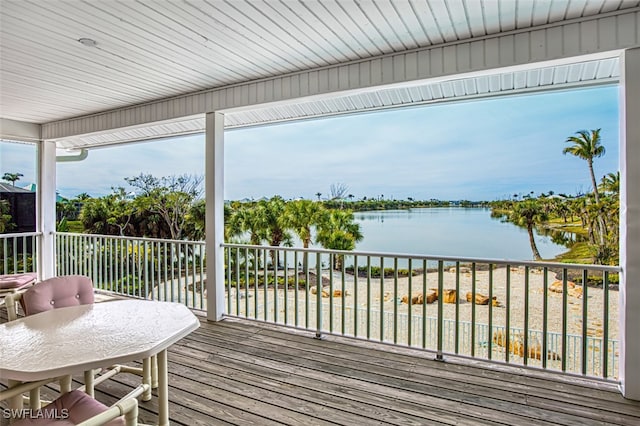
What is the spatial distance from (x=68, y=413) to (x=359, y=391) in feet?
5.63

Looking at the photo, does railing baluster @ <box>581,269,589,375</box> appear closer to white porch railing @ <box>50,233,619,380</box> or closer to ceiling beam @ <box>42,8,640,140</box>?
white porch railing @ <box>50,233,619,380</box>

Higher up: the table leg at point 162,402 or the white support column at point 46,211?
the white support column at point 46,211

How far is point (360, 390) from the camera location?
2438mm

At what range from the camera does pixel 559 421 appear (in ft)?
6.80

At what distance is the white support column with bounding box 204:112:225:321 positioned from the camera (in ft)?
12.9

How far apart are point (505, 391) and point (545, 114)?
4.30 meters

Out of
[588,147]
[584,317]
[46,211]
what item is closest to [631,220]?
[584,317]

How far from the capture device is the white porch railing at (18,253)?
16.9 feet

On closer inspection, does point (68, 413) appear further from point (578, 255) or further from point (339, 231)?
point (339, 231)

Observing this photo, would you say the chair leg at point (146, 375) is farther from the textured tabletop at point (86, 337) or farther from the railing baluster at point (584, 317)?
the railing baluster at point (584, 317)

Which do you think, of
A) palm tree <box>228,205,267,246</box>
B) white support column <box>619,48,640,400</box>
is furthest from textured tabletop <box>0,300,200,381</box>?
palm tree <box>228,205,267,246</box>

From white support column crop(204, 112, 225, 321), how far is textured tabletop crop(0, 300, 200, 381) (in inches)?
69.5

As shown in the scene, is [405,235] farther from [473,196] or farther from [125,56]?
[125,56]

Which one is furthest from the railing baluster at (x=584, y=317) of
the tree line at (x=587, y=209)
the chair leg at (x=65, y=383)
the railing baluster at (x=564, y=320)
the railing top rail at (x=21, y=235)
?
the railing top rail at (x=21, y=235)
